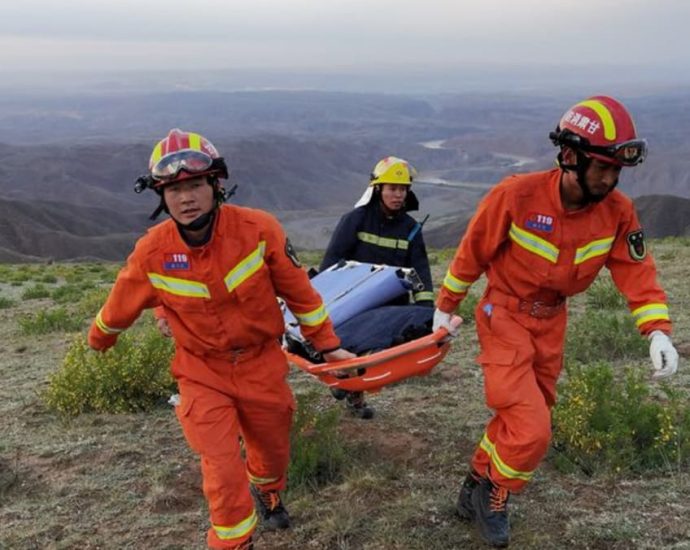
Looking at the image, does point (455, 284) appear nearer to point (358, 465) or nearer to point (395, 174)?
point (358, 465)

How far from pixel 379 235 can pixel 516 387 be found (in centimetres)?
248

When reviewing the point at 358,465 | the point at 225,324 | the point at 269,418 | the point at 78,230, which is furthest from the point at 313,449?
the point at 78,230

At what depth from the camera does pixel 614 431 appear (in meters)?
4.66

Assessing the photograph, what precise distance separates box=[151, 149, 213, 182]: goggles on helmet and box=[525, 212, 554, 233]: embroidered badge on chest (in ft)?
5.57

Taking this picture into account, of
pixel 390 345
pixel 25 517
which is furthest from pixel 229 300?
pixel 25 517

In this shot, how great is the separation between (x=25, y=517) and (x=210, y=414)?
177 centimetres

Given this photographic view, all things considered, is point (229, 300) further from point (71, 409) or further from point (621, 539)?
point (71, 409)

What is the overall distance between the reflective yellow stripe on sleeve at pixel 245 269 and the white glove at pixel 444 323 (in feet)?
3.77

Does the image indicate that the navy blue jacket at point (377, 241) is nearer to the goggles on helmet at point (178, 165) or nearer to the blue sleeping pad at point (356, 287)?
the blue sleeping pad at point (356, 287)

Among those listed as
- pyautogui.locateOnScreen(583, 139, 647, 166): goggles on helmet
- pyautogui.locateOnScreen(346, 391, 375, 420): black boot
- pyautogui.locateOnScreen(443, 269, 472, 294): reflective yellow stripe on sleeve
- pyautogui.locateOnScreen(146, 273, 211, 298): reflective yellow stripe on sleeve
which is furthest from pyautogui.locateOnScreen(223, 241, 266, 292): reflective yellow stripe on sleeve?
pyautogui.locateOnScreen(346, 391, 375, 420): black boot

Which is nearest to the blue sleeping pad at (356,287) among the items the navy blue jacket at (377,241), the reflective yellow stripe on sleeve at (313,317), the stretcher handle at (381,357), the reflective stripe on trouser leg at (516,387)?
the navy blue jacket at (377,241)

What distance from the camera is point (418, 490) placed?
461cm

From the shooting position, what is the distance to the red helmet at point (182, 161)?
3697mm

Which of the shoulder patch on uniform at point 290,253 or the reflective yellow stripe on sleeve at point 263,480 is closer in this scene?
the shoulder patch on uniform at point 290,253
